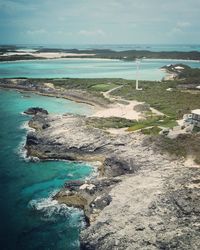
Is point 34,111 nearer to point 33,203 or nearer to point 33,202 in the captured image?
point 33,202

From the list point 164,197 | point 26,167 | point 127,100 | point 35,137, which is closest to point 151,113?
point 127,100

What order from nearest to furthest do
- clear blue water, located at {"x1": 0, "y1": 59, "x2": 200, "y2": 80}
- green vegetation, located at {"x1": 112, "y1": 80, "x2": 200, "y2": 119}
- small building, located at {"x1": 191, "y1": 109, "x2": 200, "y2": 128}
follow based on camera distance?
1. small building, located at {"x1": 191, "y1": 109, "x2": 200, "y2": 128}
2. green vegetation, located at {"x1": 112, "y1": 80, "x2": 200, "y2": 119}
3. clear blue water, located at {"x1": 0, "y1": 59, "x2": 200, "y2": 80}

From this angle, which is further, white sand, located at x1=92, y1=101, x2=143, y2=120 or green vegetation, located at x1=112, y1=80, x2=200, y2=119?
green vegetation, located at x1=112, y1=80, x2=200, y2=119

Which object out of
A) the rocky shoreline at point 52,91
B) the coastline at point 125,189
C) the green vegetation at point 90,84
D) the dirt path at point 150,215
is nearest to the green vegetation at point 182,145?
the coastline at point 125,189

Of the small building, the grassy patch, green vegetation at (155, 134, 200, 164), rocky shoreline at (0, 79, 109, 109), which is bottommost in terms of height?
rocky shoreline at (0, 79, 109, 109)

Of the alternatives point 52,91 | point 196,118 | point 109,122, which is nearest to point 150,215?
point 196,118

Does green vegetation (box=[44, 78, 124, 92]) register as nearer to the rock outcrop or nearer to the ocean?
the rock outcrop

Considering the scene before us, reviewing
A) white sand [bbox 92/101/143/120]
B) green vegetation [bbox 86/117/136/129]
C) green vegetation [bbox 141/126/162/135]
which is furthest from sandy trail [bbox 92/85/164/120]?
green vegetation [bbox 141/126/162/135]

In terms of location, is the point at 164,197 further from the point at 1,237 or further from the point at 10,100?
the point at 10,100
